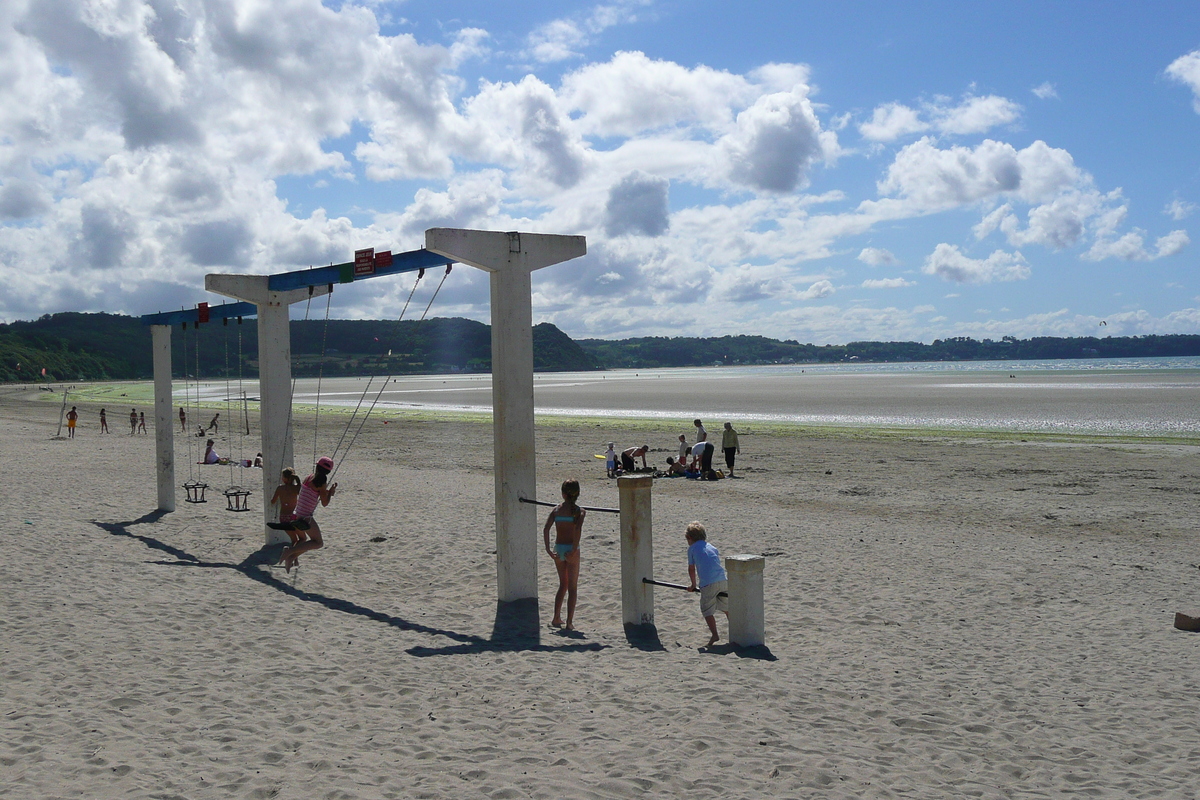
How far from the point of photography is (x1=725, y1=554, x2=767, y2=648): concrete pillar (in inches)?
288

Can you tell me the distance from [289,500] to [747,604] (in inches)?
221

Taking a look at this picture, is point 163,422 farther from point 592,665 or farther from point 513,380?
point 592,665

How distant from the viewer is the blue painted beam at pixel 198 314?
12789 mm

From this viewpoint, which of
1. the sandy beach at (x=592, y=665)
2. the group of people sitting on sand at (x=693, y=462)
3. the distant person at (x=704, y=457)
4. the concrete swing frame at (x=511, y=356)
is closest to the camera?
the sandy beach at (x=592, y=665)

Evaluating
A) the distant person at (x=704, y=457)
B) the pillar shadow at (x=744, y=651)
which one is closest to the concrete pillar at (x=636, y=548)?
the pillar shadow at (x=744, y=651)

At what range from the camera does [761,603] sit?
7363 mm

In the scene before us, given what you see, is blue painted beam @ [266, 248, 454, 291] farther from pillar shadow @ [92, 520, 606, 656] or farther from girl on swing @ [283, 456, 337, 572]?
pillar shadow @ [92, 520, 606, 656]

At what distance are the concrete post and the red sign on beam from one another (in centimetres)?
157

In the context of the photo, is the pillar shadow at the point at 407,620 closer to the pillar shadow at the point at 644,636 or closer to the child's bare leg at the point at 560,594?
the child's bare leg at the point at 560,594

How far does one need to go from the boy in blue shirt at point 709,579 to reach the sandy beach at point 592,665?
31 cm

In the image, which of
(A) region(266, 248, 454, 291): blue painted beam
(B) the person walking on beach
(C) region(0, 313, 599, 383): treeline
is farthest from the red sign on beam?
(C) region(0, 313, 599, 383): treeline

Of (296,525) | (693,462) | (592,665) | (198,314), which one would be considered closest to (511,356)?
(592,665)

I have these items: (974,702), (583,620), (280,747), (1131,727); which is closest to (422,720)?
(280,747)

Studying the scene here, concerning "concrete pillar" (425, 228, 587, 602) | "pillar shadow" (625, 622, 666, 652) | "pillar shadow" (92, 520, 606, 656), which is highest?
"concrete pillar" (425, 228, 587, 602)
